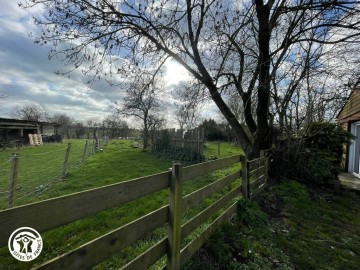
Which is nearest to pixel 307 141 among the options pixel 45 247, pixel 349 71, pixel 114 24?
pixel 349 71

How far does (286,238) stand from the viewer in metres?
4.29

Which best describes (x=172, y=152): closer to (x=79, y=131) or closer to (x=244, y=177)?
(x=244, y=177)

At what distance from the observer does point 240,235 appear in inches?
159

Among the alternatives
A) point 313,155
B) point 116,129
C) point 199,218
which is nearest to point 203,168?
point 199,218

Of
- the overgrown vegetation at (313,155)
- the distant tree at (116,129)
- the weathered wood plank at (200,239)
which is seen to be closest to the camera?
the weathered wood plank at (200,239)

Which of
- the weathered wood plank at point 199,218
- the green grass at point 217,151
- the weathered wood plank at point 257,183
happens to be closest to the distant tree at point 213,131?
the green grass at point 217,151

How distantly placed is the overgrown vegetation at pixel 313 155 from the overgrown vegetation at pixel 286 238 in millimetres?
1815

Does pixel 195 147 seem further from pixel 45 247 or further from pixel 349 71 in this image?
pixel 45 247

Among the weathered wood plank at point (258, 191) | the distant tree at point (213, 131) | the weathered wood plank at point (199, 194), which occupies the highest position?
the distant tree at point (213, 131)

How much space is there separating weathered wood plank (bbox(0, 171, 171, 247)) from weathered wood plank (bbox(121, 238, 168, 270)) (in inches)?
21.6

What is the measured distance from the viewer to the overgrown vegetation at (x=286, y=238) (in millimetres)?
3373

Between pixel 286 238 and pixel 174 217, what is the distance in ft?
9.13

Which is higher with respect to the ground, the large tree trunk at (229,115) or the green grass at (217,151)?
the large tree trunk at (229,115)

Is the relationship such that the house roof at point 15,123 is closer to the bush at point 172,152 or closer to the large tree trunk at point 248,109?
the bush at point 172,152
